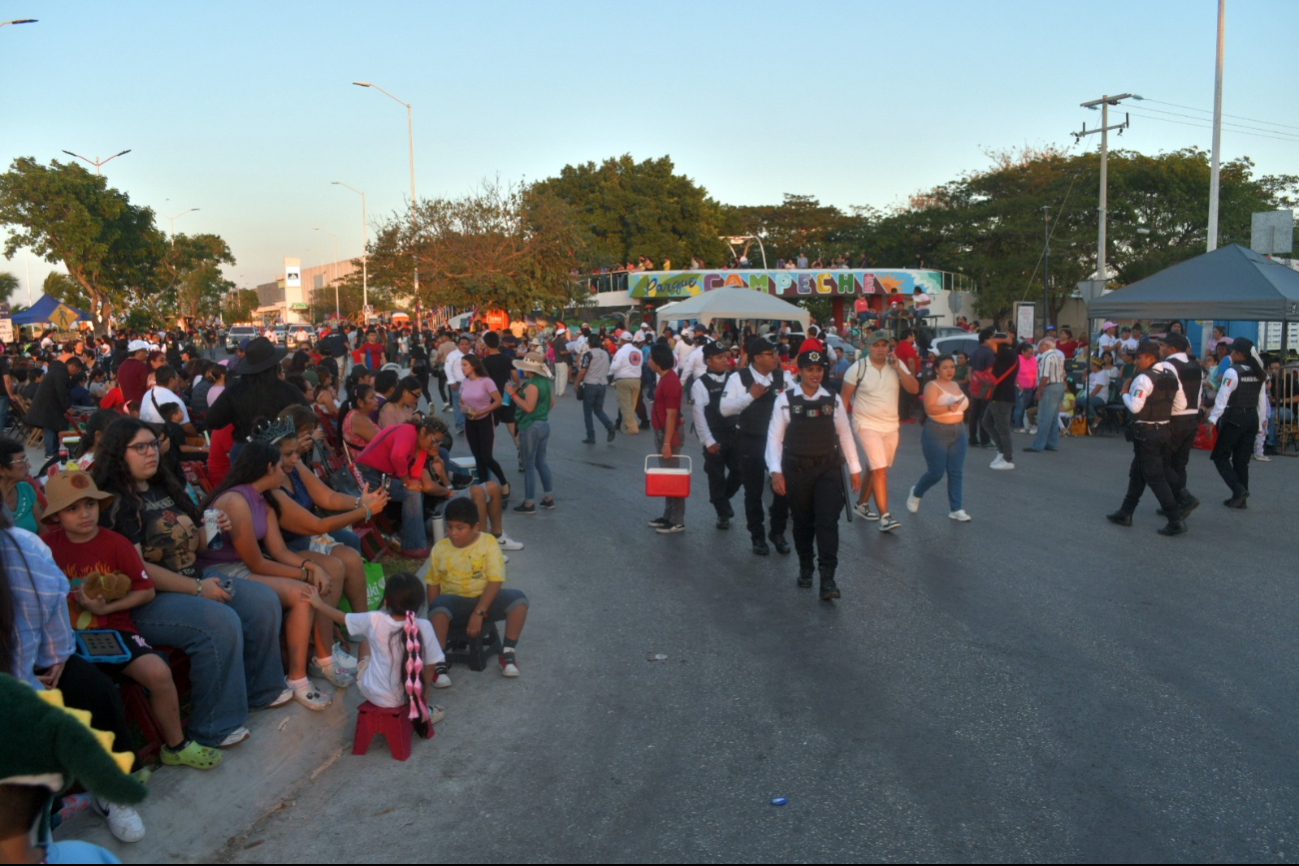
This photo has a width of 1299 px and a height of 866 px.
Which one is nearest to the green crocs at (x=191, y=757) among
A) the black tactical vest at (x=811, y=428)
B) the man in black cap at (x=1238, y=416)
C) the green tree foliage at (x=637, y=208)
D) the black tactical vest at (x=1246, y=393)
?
the black tactical vest at (x=811, y=428)

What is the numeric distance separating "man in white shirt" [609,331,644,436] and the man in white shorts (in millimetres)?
7656

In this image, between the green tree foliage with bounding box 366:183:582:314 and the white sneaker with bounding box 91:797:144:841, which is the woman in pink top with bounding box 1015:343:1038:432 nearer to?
the white sneaker with bounding box 91:797:144:841

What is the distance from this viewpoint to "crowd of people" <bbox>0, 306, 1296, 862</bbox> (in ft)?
14.4

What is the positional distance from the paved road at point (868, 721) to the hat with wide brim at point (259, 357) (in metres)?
2.58

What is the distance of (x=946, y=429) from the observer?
9.62m

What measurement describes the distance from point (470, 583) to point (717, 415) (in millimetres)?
4010

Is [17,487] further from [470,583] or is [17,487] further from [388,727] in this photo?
[470,583]

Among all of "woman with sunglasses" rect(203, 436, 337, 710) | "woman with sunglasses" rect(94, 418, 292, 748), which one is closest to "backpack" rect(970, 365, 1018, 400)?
"woman with sunglasses" rect(203, 436, 337, 710)

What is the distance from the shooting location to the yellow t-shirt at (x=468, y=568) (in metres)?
5.86

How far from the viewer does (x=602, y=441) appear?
16766 millimetres

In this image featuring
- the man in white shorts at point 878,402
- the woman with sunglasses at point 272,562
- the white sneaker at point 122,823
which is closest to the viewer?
the white sneaker at point 122,823

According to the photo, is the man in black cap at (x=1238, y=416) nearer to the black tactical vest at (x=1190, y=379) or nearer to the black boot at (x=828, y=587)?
the black tactical vest at (x=1190, y=379)

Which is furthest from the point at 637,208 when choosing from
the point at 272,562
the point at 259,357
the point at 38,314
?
the point at 272,562

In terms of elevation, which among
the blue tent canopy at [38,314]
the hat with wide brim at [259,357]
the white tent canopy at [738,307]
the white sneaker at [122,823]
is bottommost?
the white sneaker at [122,823]
